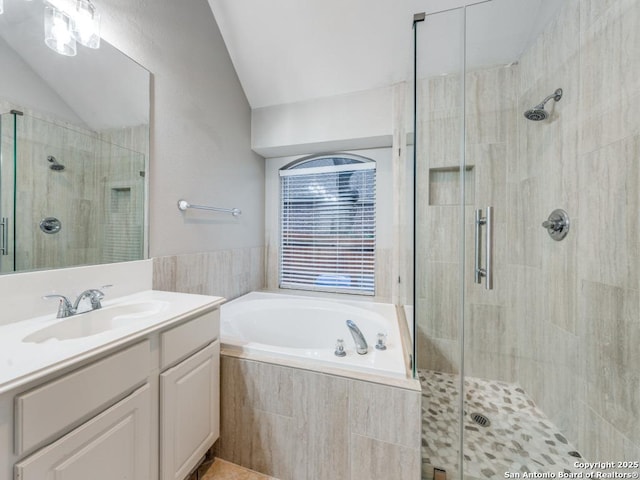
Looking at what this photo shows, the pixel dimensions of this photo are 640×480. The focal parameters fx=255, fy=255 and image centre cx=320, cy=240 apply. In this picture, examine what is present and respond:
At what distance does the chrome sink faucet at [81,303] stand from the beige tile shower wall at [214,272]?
1.20 ft

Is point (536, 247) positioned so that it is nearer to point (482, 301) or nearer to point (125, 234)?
point (482, 301)

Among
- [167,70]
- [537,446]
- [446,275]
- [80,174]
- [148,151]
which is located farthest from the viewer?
[446,275]

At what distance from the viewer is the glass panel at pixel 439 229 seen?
1.27 metres

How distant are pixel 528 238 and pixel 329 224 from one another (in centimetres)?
162

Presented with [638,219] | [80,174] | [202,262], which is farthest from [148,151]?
[638,219]

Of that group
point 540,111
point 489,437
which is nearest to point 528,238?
point 540,111

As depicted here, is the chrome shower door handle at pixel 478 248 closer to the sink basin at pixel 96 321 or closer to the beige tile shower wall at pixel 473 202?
the beige tile shower wall at pixel 473 202

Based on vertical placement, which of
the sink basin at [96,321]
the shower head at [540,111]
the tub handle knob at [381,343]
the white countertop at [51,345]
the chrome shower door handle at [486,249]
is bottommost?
the tub handle knob at [381,343]

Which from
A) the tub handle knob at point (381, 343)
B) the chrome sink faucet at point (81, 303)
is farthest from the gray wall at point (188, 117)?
the tub handle knob at point (381, 343)

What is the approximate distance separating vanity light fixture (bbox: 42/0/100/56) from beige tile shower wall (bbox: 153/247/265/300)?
103 centimetres

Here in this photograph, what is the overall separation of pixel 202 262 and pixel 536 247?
7.18 feet

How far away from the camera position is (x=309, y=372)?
1.18 metres

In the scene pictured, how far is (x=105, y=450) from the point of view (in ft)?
2.47

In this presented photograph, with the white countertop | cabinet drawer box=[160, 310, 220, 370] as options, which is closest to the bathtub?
cabinet drawer box=[160, 310, 220, 370]
